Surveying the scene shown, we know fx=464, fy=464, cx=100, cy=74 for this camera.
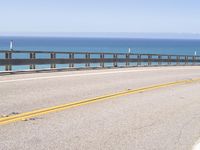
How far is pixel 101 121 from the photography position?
933cm

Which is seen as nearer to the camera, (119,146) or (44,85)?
(119,146)

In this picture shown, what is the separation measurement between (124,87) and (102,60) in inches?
594

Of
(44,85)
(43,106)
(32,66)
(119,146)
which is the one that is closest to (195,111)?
(43,106)

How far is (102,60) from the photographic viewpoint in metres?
31.6

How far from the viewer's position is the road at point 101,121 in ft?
24.4

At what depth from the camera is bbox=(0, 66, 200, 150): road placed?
7.43 m

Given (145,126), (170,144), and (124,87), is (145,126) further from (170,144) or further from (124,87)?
(124,87)

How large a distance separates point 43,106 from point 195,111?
3.74 metres

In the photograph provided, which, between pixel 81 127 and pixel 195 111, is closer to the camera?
pixel 81 127

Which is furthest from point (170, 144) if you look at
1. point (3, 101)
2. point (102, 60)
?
point (102, 60)

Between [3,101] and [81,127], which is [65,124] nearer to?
[81,127]

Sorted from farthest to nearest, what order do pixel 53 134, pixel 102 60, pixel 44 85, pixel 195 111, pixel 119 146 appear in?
pixel 102 60, pixel 44 85, pixel 195 111, pixel 53 134, pixel 119 146

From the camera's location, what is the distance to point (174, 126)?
9211 millimetres

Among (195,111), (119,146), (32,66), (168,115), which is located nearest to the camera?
(119,146)
